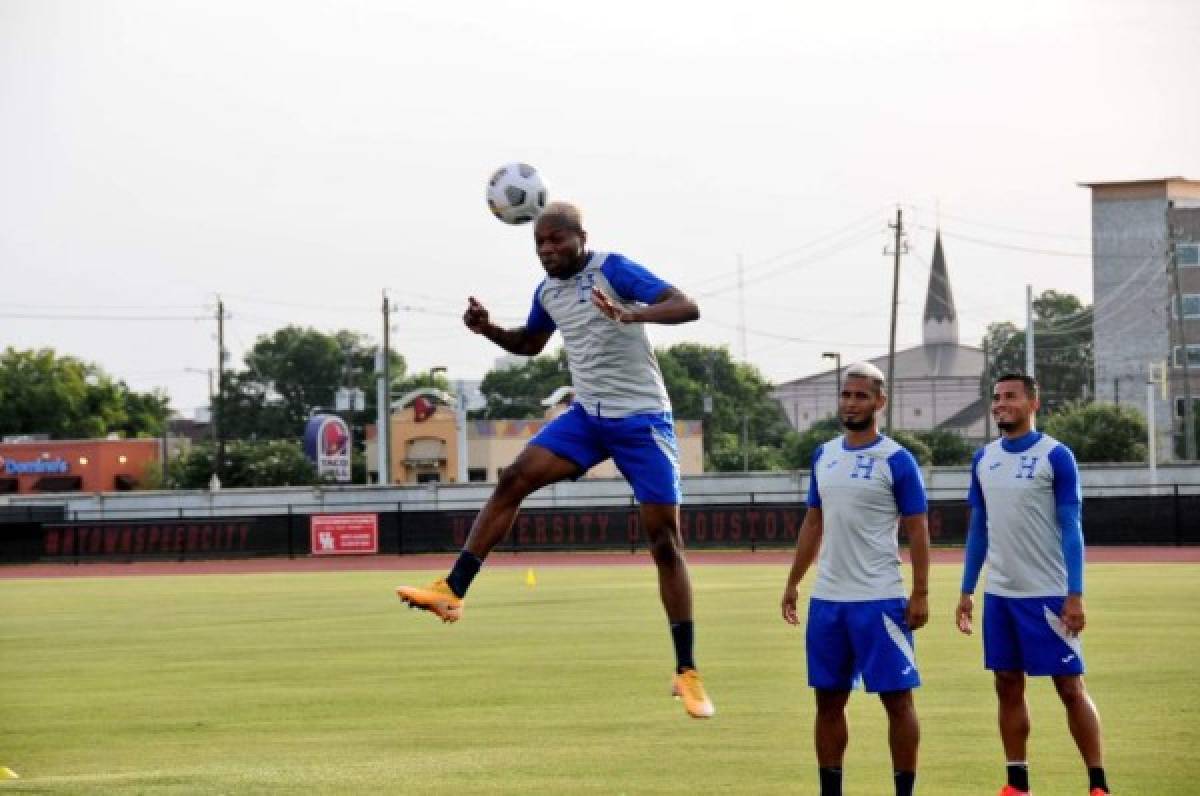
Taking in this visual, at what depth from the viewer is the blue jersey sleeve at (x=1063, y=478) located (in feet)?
38.2

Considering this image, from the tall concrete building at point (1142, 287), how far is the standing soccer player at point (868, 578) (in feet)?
355

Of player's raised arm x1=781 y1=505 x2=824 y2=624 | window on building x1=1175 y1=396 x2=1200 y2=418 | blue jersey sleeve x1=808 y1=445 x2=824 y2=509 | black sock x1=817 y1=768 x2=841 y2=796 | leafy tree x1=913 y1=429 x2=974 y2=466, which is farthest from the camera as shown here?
window on building x1=1175 y1=396 x2=1200 y2=418

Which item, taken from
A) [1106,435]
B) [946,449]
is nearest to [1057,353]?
[946,449]

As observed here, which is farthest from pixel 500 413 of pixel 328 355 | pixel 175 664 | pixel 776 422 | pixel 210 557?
pixel 175 664

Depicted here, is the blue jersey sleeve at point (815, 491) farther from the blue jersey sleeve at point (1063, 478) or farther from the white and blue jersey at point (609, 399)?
the blue jersey sleeve at point (1063, 478)

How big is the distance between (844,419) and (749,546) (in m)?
45.7

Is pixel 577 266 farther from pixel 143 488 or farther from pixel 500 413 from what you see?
pixel 500 413

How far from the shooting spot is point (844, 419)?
35.7 ft

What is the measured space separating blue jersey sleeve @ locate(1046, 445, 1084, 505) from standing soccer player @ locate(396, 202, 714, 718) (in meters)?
2.20

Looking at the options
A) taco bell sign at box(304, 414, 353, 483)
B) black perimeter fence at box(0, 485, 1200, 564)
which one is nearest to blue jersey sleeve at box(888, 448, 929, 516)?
black perimeter fence at box(0, 485, 1200, 564)

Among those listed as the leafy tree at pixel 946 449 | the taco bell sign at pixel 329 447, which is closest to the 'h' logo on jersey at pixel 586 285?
the taco bell sign at pixel 329 447

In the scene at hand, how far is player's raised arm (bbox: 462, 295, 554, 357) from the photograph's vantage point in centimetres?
1210

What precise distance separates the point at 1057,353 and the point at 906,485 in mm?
157476

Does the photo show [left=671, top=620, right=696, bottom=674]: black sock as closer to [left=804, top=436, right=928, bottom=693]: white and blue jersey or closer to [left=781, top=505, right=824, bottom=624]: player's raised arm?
[left=781, top=505, right=824, bottom=624]: player's raised arm
